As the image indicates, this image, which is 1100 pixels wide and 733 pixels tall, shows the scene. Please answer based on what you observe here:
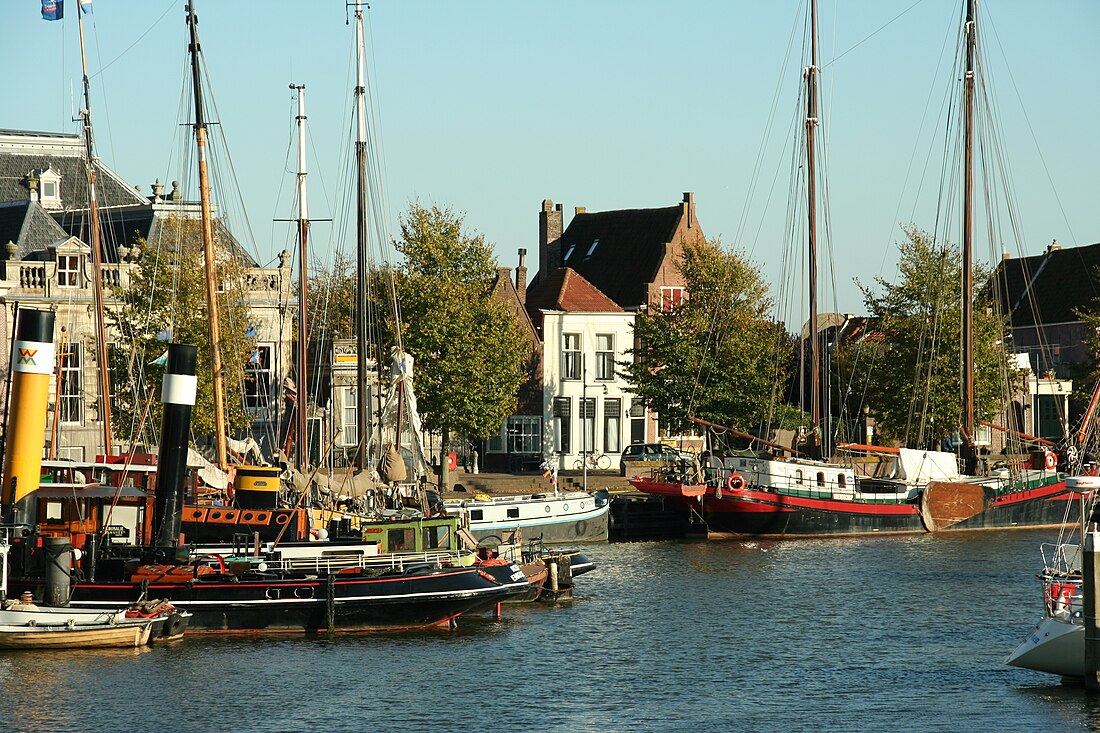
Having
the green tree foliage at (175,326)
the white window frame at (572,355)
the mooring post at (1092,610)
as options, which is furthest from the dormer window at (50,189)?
the mooring post at (1092,610)

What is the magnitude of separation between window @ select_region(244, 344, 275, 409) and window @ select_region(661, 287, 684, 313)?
21.2 m

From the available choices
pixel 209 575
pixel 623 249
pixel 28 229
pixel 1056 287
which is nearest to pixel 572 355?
pixel 623 249

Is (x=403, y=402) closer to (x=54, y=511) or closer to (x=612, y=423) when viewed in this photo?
(x=54, y=511)

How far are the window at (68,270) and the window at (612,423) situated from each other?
2994 centimetres

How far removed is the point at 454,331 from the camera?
230ft

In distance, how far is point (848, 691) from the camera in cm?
3203

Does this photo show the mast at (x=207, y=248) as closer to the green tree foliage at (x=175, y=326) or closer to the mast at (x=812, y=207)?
the green tree foliage at (x=175, y=326)

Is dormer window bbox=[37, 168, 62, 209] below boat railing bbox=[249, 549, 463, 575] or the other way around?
the other way around

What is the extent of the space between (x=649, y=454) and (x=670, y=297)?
37.4 ft

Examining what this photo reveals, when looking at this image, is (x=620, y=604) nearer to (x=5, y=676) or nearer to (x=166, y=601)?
(x=166, y=601)

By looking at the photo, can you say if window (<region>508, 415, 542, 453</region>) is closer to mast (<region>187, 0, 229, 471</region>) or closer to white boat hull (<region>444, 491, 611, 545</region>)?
white boat hull (<region>444, 491, 611, 545</region>)

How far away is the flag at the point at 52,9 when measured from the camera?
52469 mm

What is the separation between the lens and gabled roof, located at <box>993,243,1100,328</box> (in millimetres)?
103688

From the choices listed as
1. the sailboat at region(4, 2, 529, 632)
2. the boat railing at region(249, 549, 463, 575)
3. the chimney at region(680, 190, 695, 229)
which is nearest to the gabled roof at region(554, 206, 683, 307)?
the chimney at region(680, 190, 695, 229)
